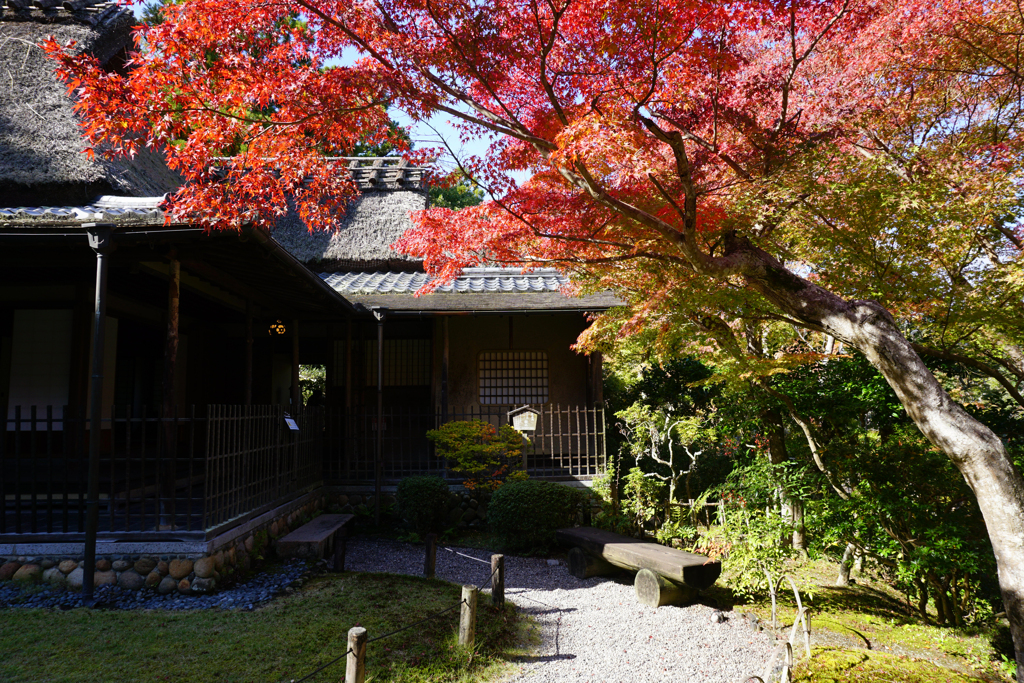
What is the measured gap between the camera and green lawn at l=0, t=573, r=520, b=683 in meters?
3.83

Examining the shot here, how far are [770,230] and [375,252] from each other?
921 cm

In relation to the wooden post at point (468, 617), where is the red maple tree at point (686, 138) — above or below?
above

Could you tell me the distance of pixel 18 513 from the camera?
520cm

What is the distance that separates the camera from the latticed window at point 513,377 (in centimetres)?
1063

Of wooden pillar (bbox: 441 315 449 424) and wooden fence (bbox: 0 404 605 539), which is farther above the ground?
wooden pillar (bbox: 441 315 449 424)

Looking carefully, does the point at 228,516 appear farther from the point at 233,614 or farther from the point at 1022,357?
the point at 1022,357

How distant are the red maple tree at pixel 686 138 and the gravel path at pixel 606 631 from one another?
6.39ft

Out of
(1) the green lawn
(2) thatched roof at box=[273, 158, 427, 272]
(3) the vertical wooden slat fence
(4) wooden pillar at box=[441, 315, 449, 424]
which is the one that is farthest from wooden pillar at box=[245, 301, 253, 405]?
(2) thatched roof at box=[273, 158, 427, 272]

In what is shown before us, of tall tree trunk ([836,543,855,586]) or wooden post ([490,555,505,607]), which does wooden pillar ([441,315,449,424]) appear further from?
tall tree trunk ([836,543,855,586])

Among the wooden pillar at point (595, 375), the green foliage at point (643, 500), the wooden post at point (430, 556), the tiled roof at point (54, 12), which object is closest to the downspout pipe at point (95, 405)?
the wooden post at point (430, 556)

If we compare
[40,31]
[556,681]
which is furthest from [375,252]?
[556,681]

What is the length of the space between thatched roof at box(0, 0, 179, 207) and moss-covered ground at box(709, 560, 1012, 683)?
32.5 ft

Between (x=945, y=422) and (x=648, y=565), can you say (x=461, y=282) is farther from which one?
(x=945, y=422)

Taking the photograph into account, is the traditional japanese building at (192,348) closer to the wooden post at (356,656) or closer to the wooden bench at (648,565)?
the wooden bench at (648,565)
